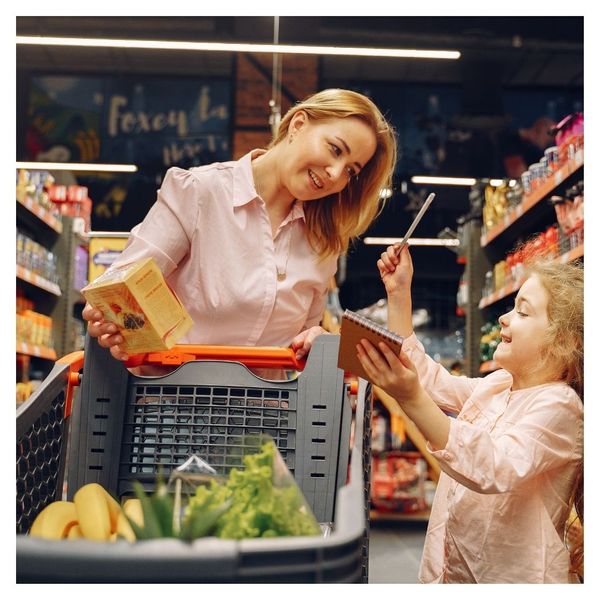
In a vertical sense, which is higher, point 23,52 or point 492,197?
point 23,52

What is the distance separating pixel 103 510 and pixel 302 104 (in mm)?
1014

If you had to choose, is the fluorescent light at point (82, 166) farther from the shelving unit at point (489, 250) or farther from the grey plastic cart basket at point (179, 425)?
the grey plastic cart basket at point (179, 425)

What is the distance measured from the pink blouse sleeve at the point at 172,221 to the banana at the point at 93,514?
601mm

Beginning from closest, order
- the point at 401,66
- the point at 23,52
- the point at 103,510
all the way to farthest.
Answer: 1. the point at 103,510
2. the point at 23,52
3. the point at 401,66

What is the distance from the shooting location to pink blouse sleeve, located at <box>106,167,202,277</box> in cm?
163

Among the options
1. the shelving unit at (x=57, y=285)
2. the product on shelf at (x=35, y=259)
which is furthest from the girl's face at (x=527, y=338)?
the shelving unit at (x=57, y=285)

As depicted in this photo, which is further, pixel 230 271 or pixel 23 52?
pixel 23 52

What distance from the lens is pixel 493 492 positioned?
1358mm

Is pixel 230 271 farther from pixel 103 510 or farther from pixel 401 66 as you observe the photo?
pixel 401 66

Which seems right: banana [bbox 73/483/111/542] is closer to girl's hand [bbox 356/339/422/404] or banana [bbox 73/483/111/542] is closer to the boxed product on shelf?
girl's hand [bbox 356/339/422/404]

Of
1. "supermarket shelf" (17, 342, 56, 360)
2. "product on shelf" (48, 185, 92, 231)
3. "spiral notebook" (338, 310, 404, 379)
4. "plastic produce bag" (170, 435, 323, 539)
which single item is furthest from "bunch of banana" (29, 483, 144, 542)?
"product on shelf" (48, 185, 92, 231)

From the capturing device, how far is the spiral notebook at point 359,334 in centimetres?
121
